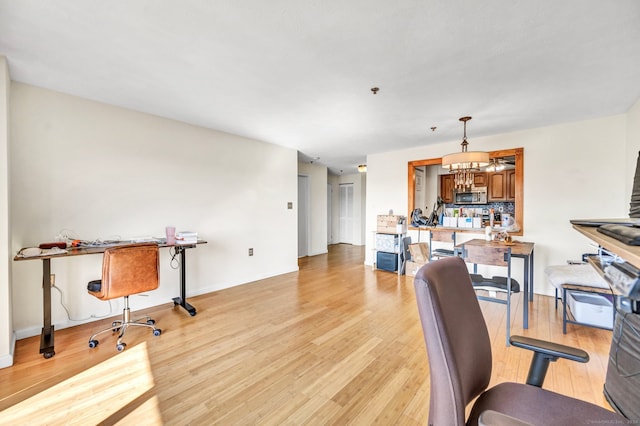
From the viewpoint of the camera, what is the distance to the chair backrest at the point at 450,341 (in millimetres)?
854

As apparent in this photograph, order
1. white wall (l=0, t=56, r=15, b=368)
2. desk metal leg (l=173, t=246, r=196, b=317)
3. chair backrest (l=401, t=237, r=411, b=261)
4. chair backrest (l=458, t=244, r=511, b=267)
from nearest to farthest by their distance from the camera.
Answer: white wall (l=0, t=56, r=15, b=368) → chair backrest (l=458, t=244, r=511, b=267) → desk metal leg (l=173, t=246, r=196, b=317) → chair backrest (l=401, t=237, r=411, b=261)

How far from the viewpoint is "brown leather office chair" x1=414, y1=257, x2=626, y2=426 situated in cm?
86

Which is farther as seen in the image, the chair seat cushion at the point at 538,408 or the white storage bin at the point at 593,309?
the white storage bin at the point at 593,309

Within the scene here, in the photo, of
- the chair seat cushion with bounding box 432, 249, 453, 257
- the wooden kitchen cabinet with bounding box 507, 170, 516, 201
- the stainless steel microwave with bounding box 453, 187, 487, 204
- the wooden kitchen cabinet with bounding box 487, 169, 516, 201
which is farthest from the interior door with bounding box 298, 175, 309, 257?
Result: the wooden kitchen cabinet with bounding box 507, 170, 516, 201

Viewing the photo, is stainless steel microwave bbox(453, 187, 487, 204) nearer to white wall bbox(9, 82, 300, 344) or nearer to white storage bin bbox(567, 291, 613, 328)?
white storage bin bbox(567, 291, 613, 328)

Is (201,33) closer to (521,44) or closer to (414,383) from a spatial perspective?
(521,44)

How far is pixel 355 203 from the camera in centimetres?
844

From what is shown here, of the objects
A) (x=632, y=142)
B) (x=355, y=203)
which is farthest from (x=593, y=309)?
(x=355, y=203)

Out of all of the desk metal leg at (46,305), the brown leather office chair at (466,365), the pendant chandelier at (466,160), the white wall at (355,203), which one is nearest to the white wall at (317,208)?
the white wall at (355,203)

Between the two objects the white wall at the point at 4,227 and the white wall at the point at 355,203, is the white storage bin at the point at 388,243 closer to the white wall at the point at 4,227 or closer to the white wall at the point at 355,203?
the white wall at the point at 355,203

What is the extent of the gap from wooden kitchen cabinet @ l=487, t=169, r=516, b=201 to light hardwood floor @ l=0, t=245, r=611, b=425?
3659 mm

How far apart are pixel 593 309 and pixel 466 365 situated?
2.72 meters

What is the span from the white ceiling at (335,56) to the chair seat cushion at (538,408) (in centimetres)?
201

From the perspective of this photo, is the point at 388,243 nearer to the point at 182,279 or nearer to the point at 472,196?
the point at 472,196
